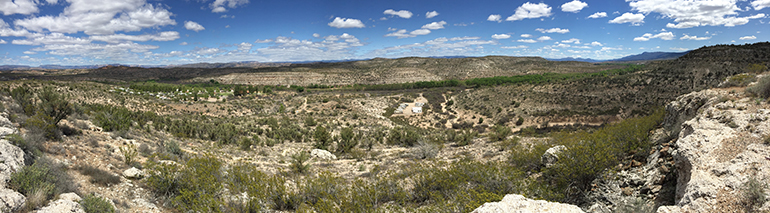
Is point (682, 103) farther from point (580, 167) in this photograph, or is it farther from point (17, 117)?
point (17, 117)

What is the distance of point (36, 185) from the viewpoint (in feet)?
14.6

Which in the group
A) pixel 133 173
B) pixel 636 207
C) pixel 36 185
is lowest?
pixel 133 173

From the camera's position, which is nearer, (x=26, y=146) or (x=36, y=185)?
(x=36, y=185)

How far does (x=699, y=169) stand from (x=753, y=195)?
937 mm

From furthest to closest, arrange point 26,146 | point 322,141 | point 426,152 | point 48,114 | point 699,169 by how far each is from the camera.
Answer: point 322,141
point 426,152
point 48,114
point 26,146
point 699,169

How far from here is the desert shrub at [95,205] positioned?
4.59 m

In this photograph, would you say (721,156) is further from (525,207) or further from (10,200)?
(10,200)

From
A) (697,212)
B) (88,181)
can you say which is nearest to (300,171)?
(88,181)

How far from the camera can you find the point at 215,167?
7395 mm

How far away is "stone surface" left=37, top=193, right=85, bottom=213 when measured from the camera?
13.9 ft

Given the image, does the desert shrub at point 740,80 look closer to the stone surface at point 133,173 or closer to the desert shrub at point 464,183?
the desert shrub at point 464,183

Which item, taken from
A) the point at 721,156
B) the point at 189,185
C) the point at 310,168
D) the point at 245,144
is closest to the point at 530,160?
the point at 721,156

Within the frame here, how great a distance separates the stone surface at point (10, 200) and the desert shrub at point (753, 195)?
9352mm

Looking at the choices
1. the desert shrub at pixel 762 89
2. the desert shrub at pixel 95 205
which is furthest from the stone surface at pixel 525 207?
the desert shrub at pixel 762 89
